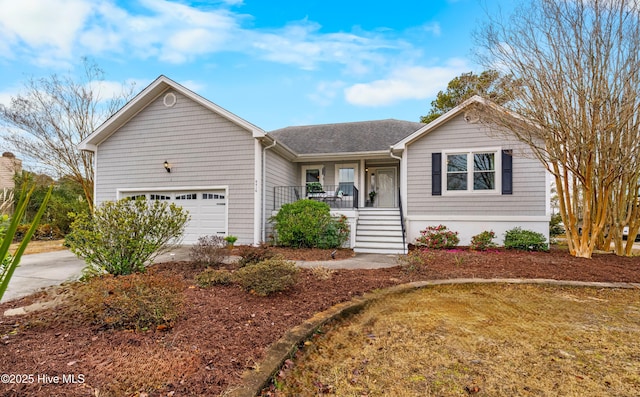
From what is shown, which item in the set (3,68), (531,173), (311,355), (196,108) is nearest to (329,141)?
(196,108)

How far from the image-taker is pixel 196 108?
10.1 metres

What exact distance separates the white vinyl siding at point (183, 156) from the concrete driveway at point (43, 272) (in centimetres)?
261

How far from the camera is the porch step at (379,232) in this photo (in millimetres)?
8555

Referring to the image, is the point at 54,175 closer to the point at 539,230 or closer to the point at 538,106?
the point at 538,106

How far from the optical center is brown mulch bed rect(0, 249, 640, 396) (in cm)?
183

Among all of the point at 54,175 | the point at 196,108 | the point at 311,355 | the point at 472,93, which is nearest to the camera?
the point at 311,355

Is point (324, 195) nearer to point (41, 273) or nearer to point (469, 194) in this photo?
point (469, 194)

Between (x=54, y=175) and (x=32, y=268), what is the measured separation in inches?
430

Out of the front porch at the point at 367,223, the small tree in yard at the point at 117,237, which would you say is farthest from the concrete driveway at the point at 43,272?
the front porch at the point at 367,223

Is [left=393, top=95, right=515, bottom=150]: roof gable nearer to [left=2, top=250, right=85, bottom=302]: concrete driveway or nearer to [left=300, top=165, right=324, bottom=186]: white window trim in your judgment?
[left=300, top=165, right=324, bottom=186]: white window trim

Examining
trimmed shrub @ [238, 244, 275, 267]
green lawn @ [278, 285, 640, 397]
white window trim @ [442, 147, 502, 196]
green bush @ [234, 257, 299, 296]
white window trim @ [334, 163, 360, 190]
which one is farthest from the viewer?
white window trim @ [334, 163, 360, 190]

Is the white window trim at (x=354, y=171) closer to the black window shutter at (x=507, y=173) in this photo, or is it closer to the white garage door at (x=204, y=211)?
the white garage door at (x=204, y=211)

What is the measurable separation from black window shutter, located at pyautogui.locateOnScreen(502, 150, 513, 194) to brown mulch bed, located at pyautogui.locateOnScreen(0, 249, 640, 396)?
7160mm

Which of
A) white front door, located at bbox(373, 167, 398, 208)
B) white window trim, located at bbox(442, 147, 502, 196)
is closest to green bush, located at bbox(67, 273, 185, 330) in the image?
white window trim, located at bbox(442, 147, 502, 196)
